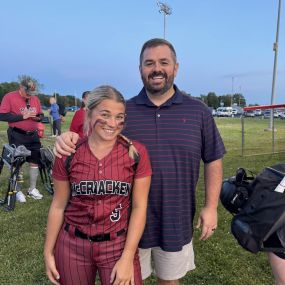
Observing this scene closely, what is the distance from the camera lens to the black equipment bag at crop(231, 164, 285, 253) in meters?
1.93

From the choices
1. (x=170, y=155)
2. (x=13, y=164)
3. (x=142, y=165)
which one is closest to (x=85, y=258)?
(x=142, y=165)

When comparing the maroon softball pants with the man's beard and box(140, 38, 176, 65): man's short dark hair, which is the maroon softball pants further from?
box(140, 38, 176, 65): man's short dark hair

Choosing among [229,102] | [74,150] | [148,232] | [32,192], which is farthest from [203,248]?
[229,102]

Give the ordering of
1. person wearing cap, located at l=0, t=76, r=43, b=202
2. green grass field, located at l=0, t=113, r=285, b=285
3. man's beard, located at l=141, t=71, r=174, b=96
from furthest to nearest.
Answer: person wearing cap, located at l=0, t=76, r=43, b=202 < green grass field, located at l=0, t=113, r=285, b=285 < man's beard, located at l=141, t=71, r=174, b=96

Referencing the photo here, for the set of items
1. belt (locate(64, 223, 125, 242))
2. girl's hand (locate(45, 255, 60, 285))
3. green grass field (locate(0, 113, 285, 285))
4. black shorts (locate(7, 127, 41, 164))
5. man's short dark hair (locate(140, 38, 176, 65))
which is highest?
man's short dark hair (locate(140, 38, 176, 65))

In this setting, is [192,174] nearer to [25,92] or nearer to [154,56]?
[154,56]

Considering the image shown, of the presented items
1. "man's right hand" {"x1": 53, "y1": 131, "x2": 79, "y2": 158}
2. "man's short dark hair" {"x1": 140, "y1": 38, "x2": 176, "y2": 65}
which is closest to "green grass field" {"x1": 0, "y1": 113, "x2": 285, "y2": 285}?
"man's right hand" {"x1": 53, "y1": 131, "x2": 79, "y2": 158}

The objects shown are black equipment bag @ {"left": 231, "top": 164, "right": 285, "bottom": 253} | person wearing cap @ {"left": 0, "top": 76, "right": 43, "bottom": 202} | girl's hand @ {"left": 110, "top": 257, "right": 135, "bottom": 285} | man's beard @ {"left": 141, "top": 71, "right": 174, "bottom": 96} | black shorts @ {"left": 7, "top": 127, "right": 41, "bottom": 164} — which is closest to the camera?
black equipment bag @ {"left": 231, "top": 164, "right": 285, "bottom": 253}

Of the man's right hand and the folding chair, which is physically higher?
the man's right hand

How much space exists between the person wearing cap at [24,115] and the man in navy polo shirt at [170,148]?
14.3 feet

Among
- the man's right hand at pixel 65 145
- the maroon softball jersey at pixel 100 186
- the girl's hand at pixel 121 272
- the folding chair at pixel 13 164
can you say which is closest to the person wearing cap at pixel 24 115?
the folding chair at pixel 13 164

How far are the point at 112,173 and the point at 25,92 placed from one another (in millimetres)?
4961

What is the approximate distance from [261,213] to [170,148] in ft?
2.85

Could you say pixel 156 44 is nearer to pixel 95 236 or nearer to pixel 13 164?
pixel 95 236
